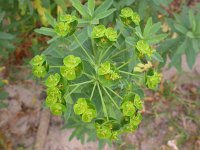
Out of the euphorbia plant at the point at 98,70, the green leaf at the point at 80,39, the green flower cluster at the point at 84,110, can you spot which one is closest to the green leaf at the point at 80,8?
the euphorbia plant at the point at 98,70

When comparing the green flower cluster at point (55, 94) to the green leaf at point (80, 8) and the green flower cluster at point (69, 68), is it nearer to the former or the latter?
the green flower cluster at point (69, 68)

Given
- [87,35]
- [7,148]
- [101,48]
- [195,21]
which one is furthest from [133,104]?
[7,148]

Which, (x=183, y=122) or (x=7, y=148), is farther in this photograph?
(x=183, y=122)

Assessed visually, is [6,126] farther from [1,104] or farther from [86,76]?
[86,76]

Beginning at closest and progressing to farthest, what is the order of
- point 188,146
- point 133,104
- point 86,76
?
point 133,104
point 86,76
point 188,146

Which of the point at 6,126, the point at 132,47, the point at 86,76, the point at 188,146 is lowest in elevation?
the point at 188,146

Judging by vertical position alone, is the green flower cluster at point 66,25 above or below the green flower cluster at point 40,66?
above

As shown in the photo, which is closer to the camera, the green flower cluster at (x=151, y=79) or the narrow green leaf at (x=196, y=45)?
the green flower cluster at (x=151, y=79)
